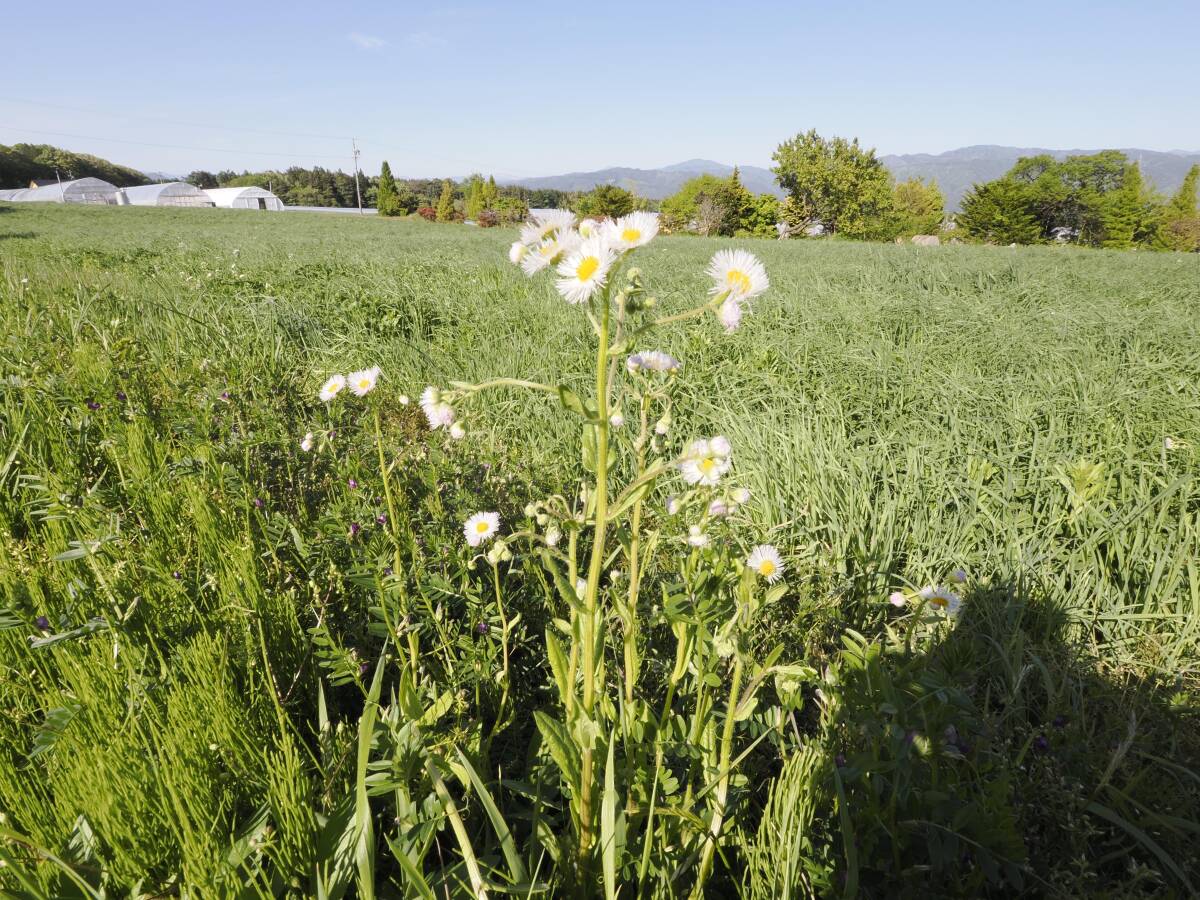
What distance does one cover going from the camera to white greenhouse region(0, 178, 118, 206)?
56.1 m

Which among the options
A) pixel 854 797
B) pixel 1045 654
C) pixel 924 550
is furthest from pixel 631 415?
pixel 854 797

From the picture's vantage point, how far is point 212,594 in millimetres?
1601

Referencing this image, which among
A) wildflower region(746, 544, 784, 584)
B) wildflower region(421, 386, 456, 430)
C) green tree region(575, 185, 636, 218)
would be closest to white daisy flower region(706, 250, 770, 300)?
wildflower region(421, 386, 456, 430)

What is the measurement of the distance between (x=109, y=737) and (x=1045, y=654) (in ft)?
7.39

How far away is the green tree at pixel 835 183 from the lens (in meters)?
44.8

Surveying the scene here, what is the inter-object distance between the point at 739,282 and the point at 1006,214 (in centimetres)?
5162

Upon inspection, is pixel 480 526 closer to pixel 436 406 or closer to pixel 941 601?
pixel 436 406

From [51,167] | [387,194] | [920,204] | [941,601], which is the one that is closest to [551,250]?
[941,601]

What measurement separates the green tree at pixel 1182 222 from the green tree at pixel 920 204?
15563 mm

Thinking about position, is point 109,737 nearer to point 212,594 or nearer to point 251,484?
point 212,594

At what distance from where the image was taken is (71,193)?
6038 centimetres

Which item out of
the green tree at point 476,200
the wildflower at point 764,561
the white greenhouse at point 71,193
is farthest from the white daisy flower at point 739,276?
the white greenhouse at point 71,193

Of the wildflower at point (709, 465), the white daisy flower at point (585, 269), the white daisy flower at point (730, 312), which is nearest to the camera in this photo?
the white daisy flower at point (585, 269)

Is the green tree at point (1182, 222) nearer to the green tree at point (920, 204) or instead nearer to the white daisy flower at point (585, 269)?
the green tree at point (920, 204)
